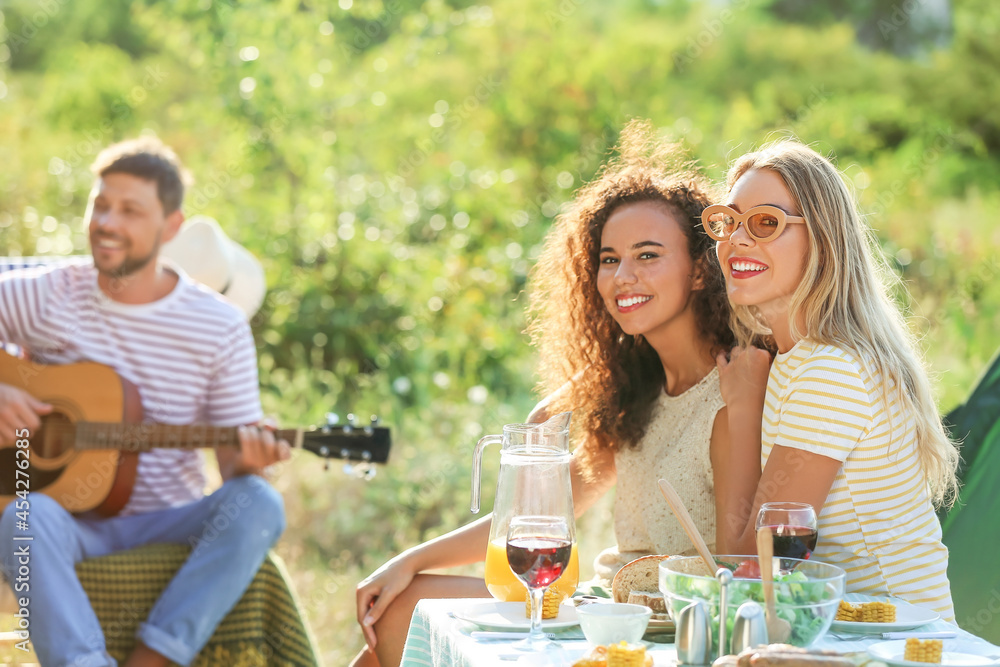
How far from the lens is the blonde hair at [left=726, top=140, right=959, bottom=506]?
5.85 feet

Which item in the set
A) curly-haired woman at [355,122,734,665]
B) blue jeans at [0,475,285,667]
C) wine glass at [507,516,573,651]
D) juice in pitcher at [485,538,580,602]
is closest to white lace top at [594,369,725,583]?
curly-haired woman at [355,122,734,665]

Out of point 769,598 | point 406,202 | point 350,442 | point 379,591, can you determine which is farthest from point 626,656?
point 406,202

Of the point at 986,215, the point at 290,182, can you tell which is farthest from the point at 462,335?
the point at 986,215

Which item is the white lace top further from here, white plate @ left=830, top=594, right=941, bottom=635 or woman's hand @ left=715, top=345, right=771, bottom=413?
white plate @ left=830, top=594, right=941, bottom=635

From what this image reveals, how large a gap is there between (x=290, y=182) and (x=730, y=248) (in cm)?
532

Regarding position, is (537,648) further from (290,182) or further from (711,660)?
(290,182)

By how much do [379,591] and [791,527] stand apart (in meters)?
1.12

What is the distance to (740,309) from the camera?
6.73ft

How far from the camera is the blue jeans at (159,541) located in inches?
104

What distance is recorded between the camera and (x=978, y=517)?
8.52 ft

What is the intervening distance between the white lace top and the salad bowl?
0.80 m

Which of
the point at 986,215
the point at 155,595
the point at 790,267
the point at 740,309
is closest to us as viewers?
the point at 790,267

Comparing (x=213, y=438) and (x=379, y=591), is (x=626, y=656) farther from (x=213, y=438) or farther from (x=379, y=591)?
(x=213, y=438)

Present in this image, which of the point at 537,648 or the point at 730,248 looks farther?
the point at 730,248
